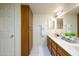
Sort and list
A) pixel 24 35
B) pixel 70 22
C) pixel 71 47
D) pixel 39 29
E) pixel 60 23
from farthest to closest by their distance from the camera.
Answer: pixel 39 29 < pixel 60 23 < pixel 24 35 < pixel 70 22 < pixel 71 47

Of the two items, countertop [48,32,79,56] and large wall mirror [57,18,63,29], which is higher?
large wall mirror [57,18,63,29]

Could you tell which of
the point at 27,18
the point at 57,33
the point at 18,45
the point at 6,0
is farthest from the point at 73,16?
the point at 6,0

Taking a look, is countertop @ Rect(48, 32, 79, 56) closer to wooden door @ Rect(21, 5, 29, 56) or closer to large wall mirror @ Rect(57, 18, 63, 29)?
large wall mirror @ Rect(57, 18, 63, 29)

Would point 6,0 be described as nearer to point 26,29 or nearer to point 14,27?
point 14,27

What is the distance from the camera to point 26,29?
9.78 ft

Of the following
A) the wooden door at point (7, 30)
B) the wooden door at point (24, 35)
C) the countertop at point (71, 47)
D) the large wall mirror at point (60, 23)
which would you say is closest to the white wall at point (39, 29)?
the large wall mirror at point (60, 23)

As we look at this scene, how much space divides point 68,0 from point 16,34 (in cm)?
206

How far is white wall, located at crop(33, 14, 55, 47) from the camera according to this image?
149 inches

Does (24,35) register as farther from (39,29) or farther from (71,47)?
(71,47)

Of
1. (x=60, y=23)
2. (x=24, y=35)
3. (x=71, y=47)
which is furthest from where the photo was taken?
(x=60, y=23)

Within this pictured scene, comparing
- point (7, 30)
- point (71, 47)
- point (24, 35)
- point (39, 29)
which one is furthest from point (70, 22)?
point (39, 29)

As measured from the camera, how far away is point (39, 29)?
4160mm

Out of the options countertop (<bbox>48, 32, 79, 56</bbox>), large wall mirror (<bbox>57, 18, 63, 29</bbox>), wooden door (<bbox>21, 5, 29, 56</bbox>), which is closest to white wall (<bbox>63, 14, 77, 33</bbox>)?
large wall mirror (<bbox>57, 18, 63, 29</bbox>)

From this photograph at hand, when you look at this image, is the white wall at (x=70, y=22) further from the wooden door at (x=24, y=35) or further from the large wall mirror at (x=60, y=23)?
the wooden door at (x=24, y=35)
